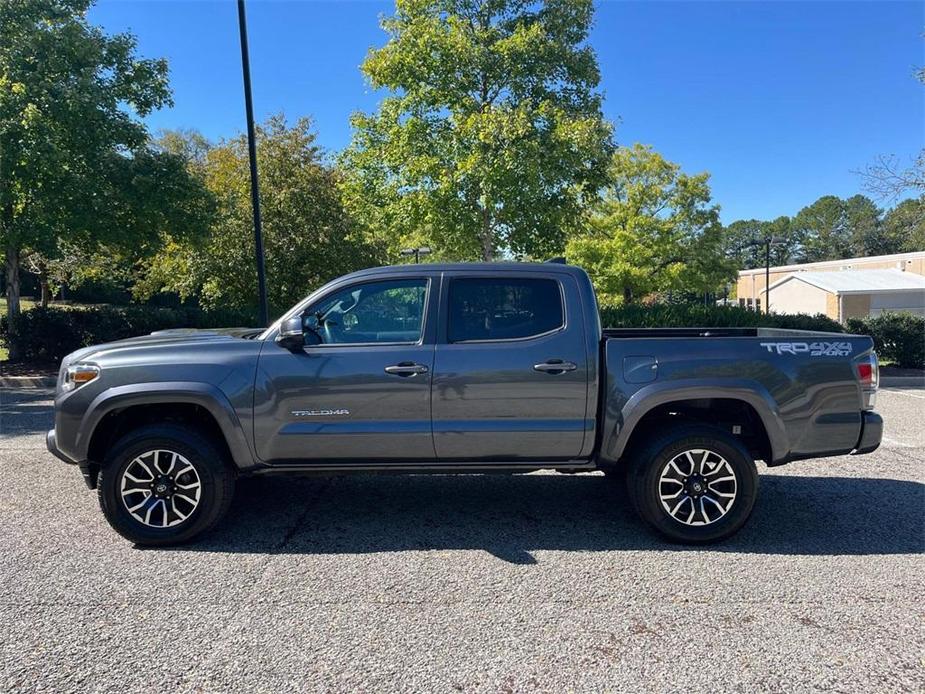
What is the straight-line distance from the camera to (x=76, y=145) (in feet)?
39.1

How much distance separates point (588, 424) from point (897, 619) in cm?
189

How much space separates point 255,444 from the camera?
4086mm

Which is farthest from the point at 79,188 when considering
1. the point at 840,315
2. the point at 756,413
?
the point at 840,315

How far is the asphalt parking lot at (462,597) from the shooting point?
2771mm

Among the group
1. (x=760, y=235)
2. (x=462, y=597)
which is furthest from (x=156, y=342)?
(x=760, y=235)

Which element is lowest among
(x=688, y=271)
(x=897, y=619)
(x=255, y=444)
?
(x=897, y=619)

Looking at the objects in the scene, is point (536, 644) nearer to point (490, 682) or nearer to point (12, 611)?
point (490, 682)

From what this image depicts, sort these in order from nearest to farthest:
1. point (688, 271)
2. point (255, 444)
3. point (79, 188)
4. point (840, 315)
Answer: point (255, 444) → point (79, 188) → point (688, 271) → point (840, 315)

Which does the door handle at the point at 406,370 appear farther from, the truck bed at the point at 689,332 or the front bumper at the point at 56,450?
the front bumper at the point at 56,450

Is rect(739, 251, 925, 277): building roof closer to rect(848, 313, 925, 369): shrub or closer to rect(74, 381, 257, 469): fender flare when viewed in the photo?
rect(848, 313, 925, 369): shrub

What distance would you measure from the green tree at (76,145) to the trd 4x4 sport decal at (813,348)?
38.9ft

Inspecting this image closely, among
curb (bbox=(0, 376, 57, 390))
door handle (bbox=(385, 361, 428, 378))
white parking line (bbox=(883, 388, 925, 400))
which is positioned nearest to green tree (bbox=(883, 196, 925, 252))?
white parking line (bbox=(883, 388, 925, 400))

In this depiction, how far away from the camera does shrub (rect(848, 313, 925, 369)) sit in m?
13.6

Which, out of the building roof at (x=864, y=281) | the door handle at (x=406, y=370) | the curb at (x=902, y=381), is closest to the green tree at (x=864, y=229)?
the building roof at (x=864, y=281)
